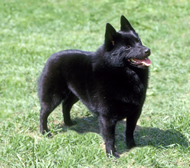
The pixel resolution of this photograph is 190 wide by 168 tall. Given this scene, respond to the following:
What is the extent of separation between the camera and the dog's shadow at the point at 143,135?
3.60 m

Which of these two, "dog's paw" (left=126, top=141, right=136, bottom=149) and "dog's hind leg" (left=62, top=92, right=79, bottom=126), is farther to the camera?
"dog's hind leg" (left=62, top=92, right=79, bottom=126)

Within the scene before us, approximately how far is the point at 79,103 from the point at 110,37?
6.61 feet

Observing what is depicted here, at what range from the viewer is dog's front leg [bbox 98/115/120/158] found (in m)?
3.24

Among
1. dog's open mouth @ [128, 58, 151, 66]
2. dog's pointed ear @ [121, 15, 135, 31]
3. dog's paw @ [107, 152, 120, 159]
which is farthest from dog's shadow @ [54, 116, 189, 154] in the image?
dog's pointed ear @ [121, 15, 135, 31]

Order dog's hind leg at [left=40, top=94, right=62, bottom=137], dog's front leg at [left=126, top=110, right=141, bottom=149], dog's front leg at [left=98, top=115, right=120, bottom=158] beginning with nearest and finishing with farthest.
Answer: dog's front leg at [left=98, top=115, right=120, bottom=158] < dog's front leg at [left=126, top=110, right=141, bottom=149] < dog's hind leg at [left=40, top=94, right=62, bottom=137]

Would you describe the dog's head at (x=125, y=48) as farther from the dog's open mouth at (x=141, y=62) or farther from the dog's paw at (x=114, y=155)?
the dog's paw at (x=114, y=155)

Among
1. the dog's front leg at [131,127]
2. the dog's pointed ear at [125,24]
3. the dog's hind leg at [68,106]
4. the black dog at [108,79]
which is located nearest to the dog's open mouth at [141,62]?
the black dog at [108,79]

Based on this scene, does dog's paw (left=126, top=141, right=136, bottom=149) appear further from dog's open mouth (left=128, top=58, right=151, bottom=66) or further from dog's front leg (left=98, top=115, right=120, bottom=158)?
dog's open mouth (left=128, top=58, right=151, bottom=66)

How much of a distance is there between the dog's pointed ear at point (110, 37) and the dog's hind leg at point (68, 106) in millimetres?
1276

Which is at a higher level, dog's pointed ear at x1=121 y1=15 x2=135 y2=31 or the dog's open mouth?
dog's pointed ear at x1=121 y1=15 x2=135 y2=31

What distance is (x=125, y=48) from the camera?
302 centimetres

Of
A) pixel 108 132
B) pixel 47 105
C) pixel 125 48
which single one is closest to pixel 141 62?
pixel 125 48

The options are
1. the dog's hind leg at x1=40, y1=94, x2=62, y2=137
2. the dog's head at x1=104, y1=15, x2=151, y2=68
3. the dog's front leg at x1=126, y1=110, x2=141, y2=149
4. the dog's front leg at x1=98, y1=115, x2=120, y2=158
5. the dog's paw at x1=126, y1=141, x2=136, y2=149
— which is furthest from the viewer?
the dog's hind leg at x1=40, y1=94, x2=62, y2=137

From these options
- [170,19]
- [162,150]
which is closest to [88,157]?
[162,150]
